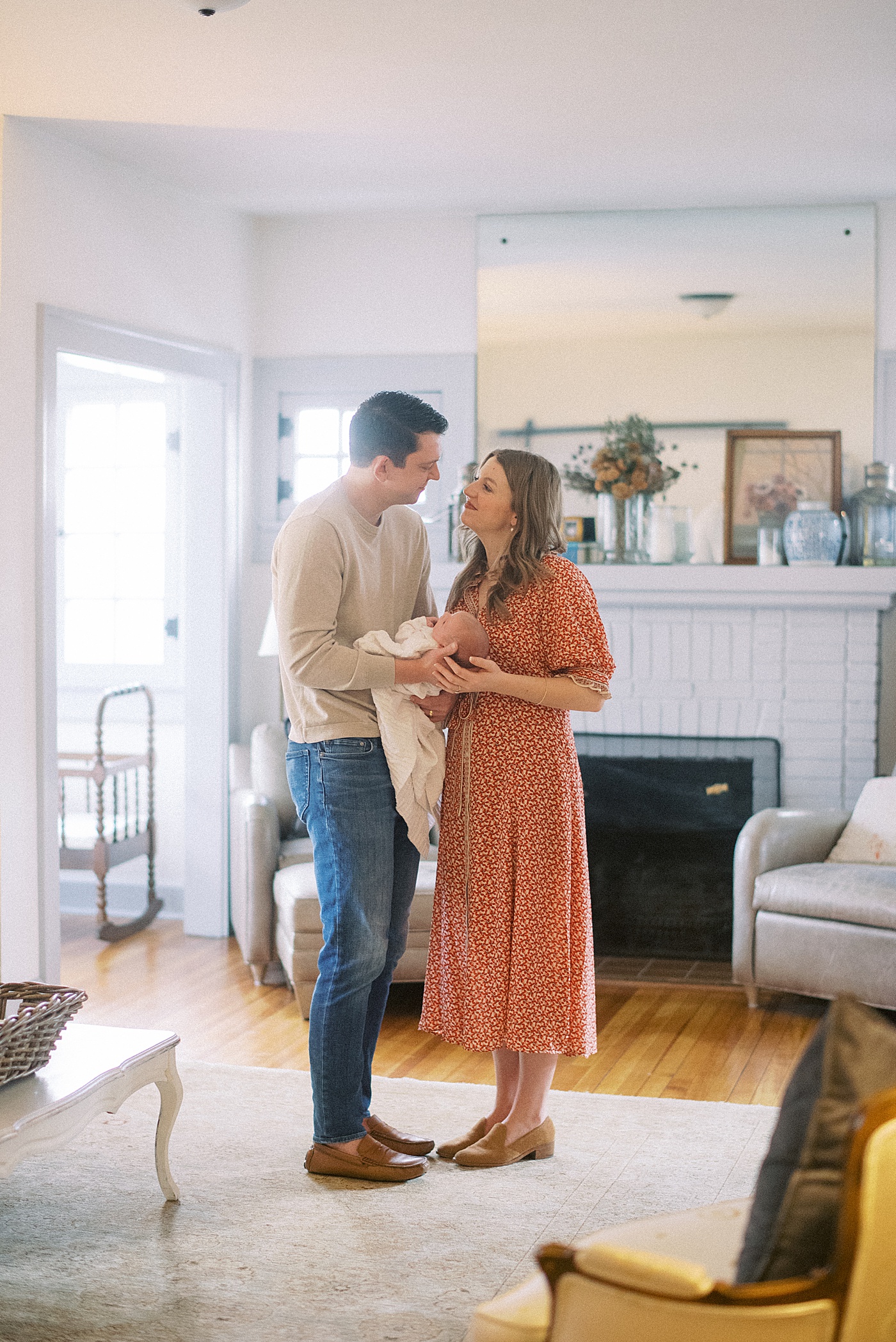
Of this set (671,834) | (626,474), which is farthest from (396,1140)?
(626,474)

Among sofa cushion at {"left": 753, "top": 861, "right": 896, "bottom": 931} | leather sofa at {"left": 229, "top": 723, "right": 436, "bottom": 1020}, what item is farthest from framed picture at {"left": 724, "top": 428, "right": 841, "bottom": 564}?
leather sofa at {"left": 229, "top": 723, "right": 436, "bottom": 1020}

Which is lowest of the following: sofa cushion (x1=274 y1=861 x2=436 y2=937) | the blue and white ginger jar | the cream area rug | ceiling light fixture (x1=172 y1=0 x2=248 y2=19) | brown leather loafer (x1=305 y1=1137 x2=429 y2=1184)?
the cream area rug

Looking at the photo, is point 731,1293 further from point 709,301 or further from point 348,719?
point 709,301

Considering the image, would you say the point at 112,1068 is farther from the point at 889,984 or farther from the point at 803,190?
the point at 803,190

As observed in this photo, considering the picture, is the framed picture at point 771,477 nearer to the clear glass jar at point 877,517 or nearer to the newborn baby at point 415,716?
the clear glass jar at point 877,517

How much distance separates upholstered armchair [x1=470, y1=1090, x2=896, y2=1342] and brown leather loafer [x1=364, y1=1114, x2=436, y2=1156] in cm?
164

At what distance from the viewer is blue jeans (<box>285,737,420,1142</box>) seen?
8.78 ft

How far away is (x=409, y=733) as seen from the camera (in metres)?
2.70

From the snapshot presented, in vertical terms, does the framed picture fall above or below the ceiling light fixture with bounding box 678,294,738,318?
below

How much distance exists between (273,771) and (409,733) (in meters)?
2.04

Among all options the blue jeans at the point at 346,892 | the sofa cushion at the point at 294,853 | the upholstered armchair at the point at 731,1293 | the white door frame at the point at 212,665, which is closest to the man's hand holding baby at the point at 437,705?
the blue jeans at the point at 346,892

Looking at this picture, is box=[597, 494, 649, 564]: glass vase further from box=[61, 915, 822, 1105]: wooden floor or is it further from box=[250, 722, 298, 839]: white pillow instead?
box=[61, 915, 822, 1105]: wooden floor

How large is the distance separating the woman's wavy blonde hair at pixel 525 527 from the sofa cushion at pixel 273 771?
200 centimetres

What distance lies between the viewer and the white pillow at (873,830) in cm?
418
